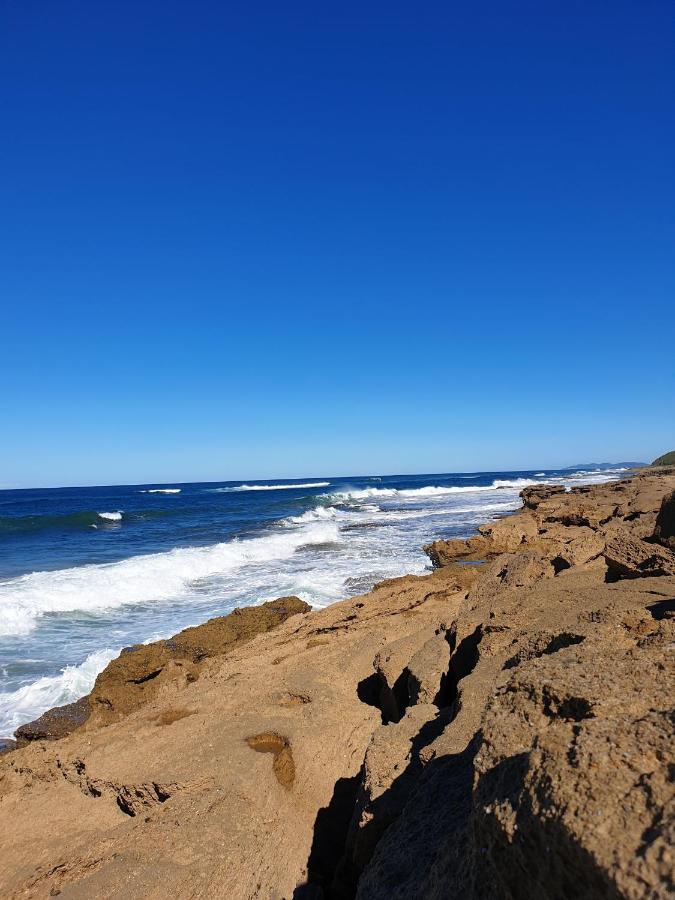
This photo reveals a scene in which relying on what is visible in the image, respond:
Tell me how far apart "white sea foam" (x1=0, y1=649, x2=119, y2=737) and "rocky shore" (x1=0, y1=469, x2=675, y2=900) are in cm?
50

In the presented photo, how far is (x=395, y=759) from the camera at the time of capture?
129 inches

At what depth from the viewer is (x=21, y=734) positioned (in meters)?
6.41

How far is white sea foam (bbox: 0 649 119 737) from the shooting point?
7.05 meters

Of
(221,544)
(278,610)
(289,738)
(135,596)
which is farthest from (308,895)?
(221,544)

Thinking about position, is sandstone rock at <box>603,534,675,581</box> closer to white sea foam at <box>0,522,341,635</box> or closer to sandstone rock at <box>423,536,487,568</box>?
sandstone rock at <box>423,536,487,568</box>

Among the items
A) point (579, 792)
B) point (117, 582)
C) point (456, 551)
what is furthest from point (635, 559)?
point (117, 582)

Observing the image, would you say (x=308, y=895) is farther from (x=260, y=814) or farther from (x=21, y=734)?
(x=21, y=734)

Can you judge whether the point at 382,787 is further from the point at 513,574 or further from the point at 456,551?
the point at 456,551

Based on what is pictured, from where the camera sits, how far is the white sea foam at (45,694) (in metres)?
7.05

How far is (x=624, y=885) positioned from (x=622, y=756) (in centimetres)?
39

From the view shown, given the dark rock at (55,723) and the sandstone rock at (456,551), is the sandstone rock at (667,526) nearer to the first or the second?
the dark rock at (55,723)

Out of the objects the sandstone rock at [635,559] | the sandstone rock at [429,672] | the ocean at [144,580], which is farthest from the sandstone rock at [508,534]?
the sandstone rock at [429,672]

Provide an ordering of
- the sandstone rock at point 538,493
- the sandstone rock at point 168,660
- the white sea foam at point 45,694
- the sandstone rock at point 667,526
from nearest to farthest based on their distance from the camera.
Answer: the sandstone rock at point 667,526 < the sandstone rock at point 168,660 < the white sea foam at point 45,694 < the sandstone rock at point 538,493

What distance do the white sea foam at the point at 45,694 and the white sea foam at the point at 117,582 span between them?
133 inches
